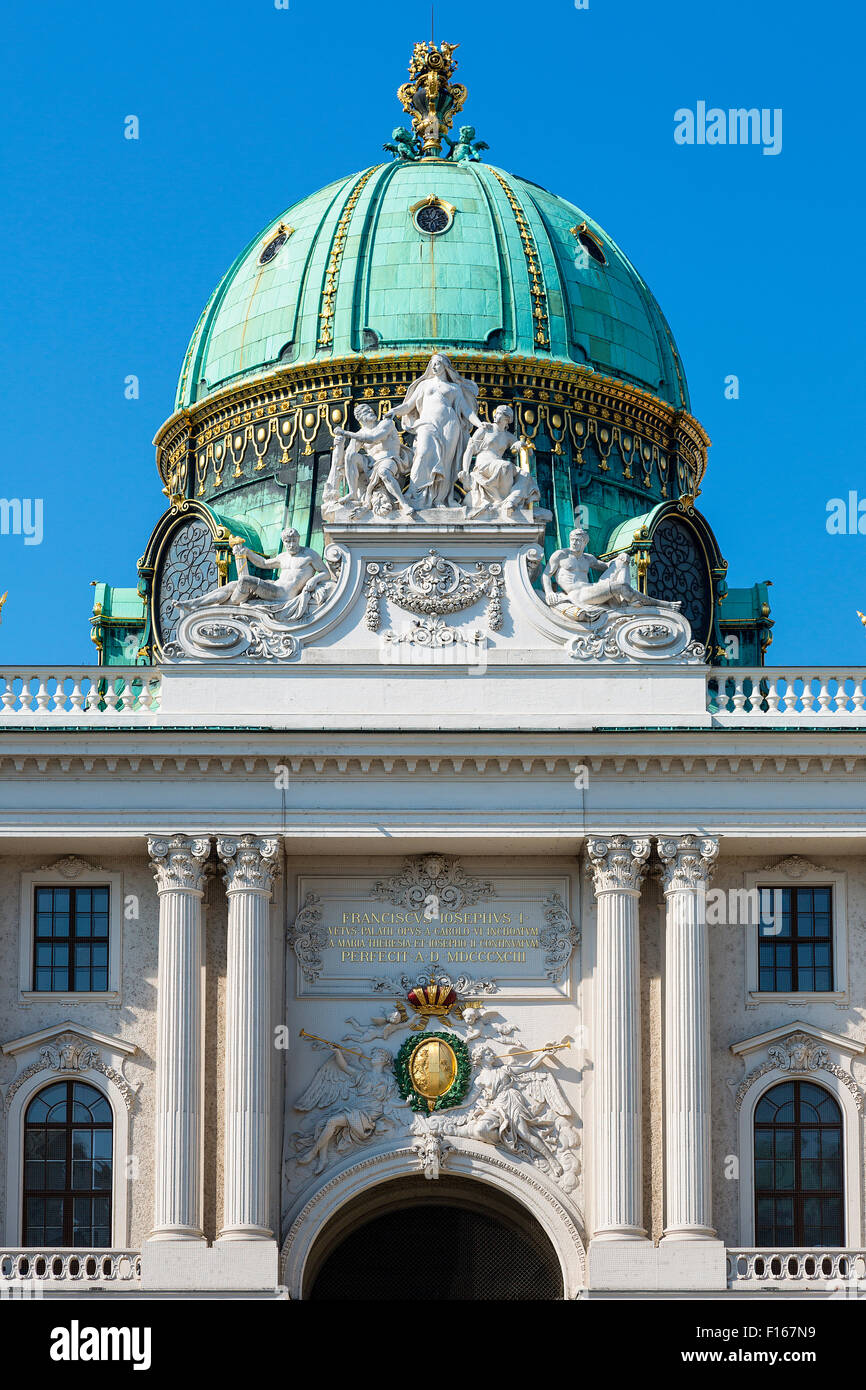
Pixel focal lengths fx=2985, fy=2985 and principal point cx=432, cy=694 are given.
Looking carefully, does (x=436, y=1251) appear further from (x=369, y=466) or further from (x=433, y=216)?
(x=433, y=216)

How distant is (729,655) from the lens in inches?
2181

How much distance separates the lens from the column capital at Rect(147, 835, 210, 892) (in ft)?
145

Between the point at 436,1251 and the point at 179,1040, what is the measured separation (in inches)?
239

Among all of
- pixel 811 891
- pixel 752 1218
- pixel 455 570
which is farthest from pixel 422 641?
pixel 752 1218

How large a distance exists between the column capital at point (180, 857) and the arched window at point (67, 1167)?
11.1 feet

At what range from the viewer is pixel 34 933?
45156 millimetres

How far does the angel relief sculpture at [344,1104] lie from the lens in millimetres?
44219

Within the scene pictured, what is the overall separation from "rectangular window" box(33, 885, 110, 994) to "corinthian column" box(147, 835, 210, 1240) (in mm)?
1163

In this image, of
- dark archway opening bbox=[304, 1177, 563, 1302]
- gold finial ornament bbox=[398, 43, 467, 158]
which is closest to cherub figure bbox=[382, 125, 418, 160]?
gold finial ornament bbox=[398, 43, 467, 158]

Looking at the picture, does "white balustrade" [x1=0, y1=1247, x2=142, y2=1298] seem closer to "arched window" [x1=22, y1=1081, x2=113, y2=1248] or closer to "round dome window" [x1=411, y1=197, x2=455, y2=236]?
"arched window" [x1=22, y1=1081, x2=113, y2=1248]

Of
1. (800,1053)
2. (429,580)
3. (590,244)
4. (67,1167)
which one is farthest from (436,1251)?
(590,244)

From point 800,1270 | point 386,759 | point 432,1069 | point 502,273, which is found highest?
point 502,273

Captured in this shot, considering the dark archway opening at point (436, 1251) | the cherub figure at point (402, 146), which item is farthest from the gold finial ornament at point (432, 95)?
the dark archway opening at point (436, 1251)
